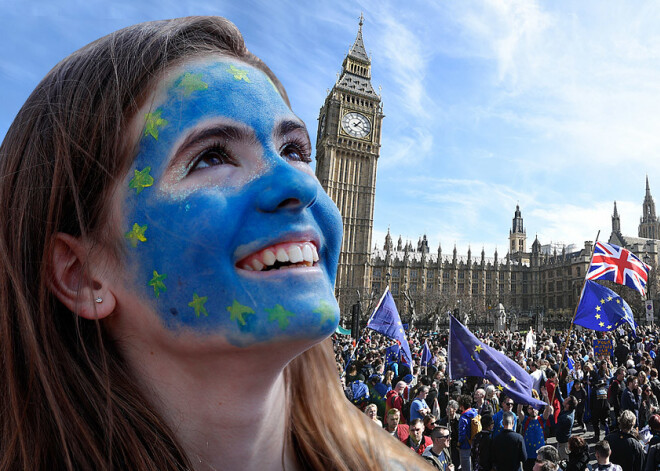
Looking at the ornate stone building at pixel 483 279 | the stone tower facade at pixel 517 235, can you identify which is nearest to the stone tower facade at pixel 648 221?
the stone tower facade at pixel 517 235

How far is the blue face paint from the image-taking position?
2.48 feet

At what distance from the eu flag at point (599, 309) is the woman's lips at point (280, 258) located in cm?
1006

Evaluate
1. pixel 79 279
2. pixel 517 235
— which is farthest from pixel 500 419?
pixel 517 235

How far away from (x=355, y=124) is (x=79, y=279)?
5540cm

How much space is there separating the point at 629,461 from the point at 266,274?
6265 mm

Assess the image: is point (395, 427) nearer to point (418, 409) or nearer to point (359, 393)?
point (418, 409)

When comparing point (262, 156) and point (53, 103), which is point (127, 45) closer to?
point (53, 103)

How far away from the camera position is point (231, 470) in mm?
868

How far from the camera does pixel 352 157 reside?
54906mm

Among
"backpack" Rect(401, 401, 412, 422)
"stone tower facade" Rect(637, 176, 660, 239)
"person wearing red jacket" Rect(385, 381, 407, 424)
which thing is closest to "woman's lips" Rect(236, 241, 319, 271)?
"person wearing red jacket" Rect(385, 381, 407, 424)

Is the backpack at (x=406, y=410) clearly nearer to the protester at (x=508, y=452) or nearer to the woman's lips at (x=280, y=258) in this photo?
the protester at (x=508, y=452)

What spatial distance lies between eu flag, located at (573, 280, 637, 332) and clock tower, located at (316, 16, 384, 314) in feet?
142

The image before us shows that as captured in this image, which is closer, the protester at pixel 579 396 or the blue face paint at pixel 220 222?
the blue face paint at pixel 220 222

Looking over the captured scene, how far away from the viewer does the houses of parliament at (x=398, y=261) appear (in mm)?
53812
